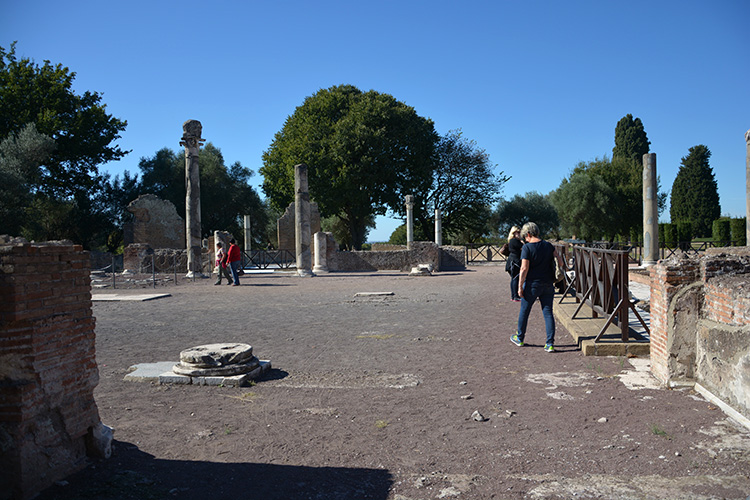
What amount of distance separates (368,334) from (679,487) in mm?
5312

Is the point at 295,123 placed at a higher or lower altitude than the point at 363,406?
higher

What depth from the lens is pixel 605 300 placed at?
7215 millimetres

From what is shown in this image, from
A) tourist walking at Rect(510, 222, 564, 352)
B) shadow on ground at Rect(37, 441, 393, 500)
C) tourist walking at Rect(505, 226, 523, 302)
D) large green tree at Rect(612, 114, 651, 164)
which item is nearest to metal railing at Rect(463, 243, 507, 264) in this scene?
large green tree at Rect(612, 114, 651, 164)

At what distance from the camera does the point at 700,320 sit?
4863 mm

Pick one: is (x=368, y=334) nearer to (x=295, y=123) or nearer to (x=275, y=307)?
(x=275, y=307)

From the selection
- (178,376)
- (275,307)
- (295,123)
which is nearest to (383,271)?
(275,307)

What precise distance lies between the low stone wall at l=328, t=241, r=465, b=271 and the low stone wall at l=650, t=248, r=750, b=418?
18.1 metres

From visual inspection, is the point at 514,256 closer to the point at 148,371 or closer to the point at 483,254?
the point at 148,371

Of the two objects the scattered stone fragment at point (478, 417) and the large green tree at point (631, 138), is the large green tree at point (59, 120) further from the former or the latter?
the large green tree at point (631, 138)

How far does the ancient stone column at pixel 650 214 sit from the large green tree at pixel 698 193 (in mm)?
28037

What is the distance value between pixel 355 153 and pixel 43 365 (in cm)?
2884

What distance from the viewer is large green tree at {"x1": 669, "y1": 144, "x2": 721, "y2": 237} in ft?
142

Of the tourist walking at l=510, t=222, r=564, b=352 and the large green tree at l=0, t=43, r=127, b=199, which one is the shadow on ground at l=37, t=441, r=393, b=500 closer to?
the tourist walking at l=510, t=222, r=564, b=352

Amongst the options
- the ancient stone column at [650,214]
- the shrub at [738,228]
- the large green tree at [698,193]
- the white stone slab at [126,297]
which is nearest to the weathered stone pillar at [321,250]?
the white stone slab at [126,297]
